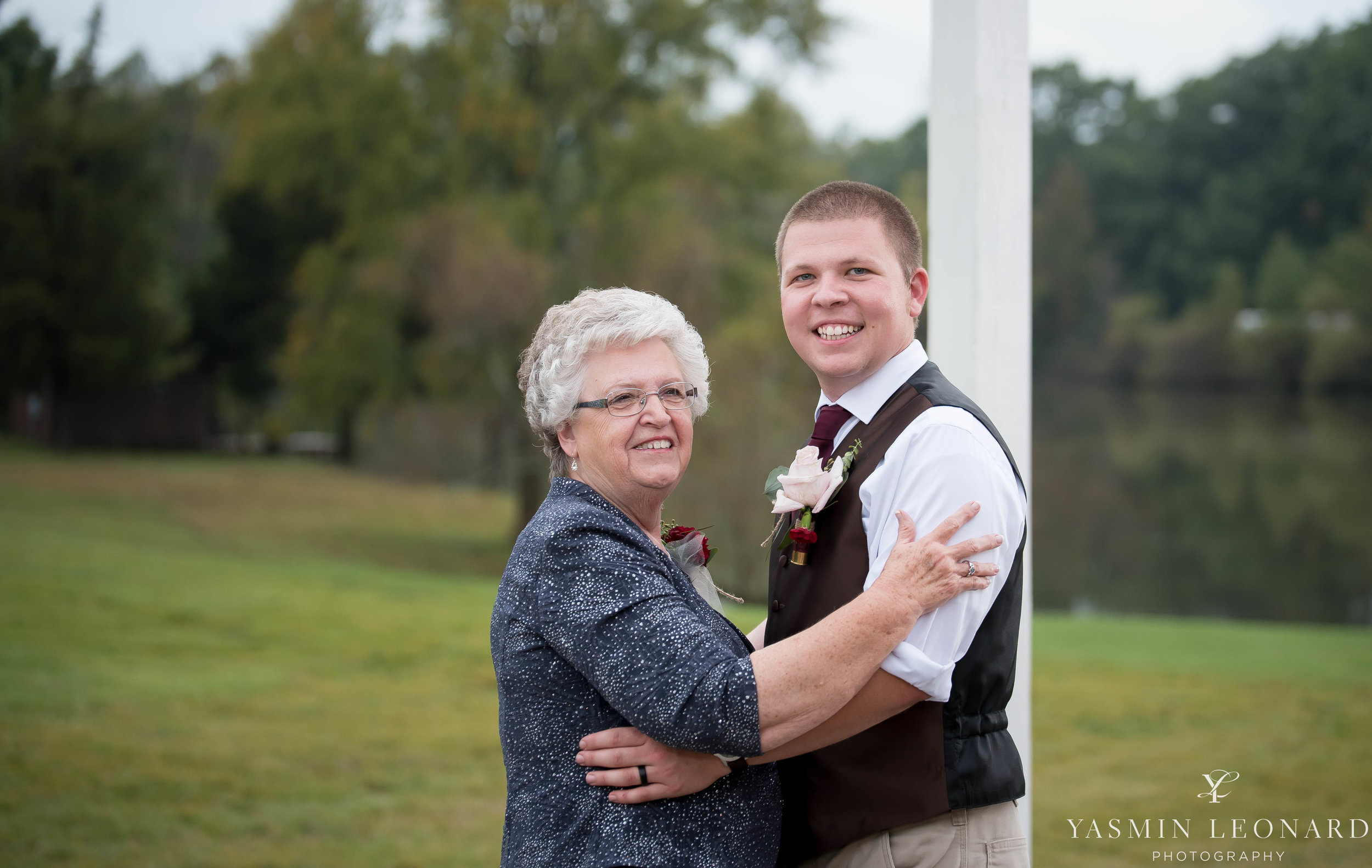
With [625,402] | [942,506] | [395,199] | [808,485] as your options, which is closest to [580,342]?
[625,402]

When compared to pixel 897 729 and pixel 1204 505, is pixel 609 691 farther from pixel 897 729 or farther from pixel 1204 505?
pixel 1204 505

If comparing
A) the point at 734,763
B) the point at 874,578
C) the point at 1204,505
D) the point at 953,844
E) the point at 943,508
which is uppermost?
the point at 1204,505

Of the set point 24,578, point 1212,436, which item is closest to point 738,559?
point 24,578

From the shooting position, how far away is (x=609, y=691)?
1816 mm

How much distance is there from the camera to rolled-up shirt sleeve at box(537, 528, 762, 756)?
175 centimetres

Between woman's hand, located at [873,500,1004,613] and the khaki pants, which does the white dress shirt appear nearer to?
woman's hand, located at [873,500,1004,613]

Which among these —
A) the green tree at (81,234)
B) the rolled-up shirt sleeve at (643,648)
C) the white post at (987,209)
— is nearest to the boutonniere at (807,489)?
the rolled-up shirt sleeve at (643,648)

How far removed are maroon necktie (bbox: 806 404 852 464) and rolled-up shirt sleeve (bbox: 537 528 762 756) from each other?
499 mm

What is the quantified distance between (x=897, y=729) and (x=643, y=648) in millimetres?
537

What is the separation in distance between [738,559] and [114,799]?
10.2 meters

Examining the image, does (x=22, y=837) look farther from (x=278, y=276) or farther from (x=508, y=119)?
(x=278, y=276)

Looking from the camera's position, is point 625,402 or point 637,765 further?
point 625,402

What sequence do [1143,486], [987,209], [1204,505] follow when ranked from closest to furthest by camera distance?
[987,209] < [1204,505] < [1143,486]

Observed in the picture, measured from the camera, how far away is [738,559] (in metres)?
15.0
